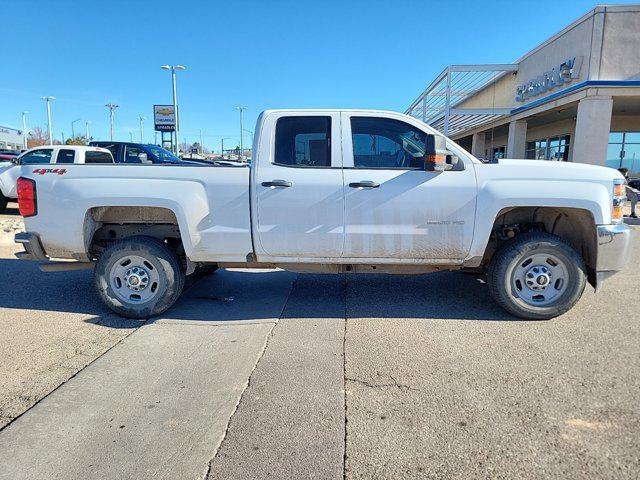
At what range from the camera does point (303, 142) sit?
4508mm

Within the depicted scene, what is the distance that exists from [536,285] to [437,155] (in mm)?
1739

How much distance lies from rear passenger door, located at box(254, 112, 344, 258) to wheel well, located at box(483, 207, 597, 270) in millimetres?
1756

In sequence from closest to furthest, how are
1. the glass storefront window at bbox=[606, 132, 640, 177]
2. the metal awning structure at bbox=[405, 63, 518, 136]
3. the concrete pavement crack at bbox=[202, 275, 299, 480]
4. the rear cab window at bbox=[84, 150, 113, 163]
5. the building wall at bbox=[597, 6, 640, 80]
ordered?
the concrete pavement crack at bbox=[202, 275, 299, 480], the rear cab window at bbox=[84, 150, 113, 163], the building wall at bbox=[597, 6, 640, 80], the metal awning structure at bbox=[405, 63, 518, 136], the glass storefront window at bbox=[606, 132, 640, 177]

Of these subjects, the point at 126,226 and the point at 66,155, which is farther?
the point at 66,155

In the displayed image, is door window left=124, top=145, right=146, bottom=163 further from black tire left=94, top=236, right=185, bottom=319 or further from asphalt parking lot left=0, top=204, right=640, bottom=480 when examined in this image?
black tire left=94, top=236, right=185, bottom=319

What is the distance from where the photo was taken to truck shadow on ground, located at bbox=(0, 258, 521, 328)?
4.74 meters

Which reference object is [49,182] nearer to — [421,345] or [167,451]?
[167,451]

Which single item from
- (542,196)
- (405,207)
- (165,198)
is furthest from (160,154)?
(542,196)

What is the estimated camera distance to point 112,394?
313 cm

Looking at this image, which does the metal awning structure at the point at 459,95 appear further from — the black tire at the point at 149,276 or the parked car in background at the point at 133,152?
the black tire at the point at 149,276

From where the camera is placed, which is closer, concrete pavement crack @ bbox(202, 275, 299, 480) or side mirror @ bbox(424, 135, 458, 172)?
concrete pavement crack @ bbox(202, 275, 299, 480)

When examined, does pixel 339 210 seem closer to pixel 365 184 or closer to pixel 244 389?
pixel 365 184

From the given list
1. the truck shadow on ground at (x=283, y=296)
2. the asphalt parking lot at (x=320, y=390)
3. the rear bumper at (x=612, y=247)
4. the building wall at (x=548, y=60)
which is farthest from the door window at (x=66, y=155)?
the building wall at (x=548, y=60)

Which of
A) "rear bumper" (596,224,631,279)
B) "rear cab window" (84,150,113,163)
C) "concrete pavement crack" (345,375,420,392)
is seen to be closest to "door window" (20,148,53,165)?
"rear cab window" (84,150,113,163)
